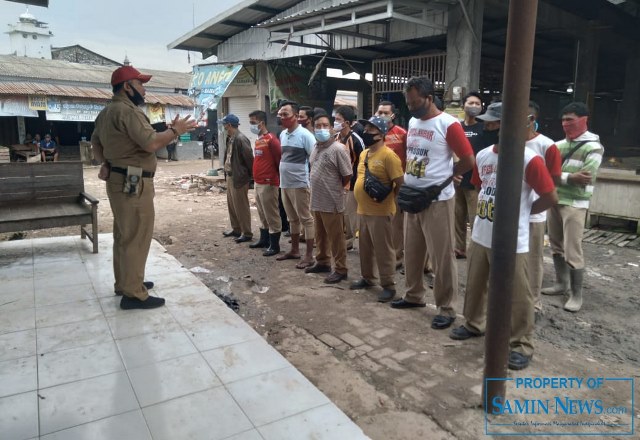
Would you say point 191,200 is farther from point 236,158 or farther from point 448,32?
point 448,32

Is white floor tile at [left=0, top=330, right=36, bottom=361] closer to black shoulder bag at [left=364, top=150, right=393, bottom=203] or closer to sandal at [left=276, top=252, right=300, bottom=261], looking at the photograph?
black shoulder bag at [left=364, top=150, right=393, bottom=203]

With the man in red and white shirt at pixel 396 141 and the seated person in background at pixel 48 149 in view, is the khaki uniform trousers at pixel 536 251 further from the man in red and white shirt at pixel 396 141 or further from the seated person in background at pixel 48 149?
the seated person in background at pixel 48 149

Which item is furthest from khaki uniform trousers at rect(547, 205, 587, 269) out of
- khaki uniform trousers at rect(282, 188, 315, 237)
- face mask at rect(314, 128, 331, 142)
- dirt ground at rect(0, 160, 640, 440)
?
khaki uniform trousers at rect(282, 188, 315, 237)

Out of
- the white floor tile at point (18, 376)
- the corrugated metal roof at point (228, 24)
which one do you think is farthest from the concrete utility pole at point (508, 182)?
the corrugated metal roof at point (228, 24)

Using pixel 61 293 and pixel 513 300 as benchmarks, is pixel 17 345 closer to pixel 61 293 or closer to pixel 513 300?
pixel 61 293

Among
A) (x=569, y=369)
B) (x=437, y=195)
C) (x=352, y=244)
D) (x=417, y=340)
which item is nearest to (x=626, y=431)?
(x=569, y=369)

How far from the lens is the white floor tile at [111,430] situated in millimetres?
2283

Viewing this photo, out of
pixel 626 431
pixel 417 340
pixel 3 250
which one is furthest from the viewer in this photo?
pixel 3 250

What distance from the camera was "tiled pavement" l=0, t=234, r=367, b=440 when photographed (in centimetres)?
238

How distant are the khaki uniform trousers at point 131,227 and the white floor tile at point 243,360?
43.2 inches

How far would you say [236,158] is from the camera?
261 inches

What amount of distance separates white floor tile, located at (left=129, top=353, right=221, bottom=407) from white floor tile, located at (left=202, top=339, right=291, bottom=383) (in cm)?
7

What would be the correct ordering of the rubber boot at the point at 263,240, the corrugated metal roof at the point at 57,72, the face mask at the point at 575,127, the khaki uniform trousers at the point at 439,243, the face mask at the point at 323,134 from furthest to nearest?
the corrugated metal roof at the point at 57,72
the rubber boot at the point at 263,240
the face mask at the point at 323,134
the face mask at the point at 575,127
the khaki uniform trousers at the point at 439,243

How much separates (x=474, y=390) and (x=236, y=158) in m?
4.79
